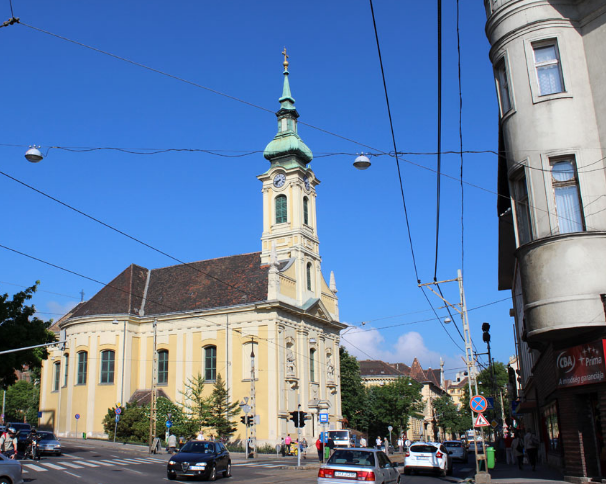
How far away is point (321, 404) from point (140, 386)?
51.2 feet

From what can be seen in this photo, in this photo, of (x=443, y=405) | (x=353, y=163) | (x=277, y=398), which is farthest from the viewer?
(x=443, y=405)

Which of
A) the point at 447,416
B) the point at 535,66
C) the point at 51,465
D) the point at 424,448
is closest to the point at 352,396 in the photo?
the point at 447,416

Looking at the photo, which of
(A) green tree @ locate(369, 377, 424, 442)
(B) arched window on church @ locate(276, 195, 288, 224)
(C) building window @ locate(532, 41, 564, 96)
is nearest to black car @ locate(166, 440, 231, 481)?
(C) building window @ locate(532, 41, 564, 96)

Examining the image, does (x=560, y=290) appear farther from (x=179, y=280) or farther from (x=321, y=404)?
(x=179, y=280)

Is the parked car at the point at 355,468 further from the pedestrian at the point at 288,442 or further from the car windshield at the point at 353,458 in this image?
the pedestrian at the point at 288,442

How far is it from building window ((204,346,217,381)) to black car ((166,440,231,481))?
2739cm

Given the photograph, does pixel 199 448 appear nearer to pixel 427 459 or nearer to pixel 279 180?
pixel 427 459

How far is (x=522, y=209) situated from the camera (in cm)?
1617

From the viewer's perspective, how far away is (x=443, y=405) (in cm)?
10456

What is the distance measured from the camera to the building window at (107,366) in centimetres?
5019

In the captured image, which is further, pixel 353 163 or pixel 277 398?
pixel 277 398

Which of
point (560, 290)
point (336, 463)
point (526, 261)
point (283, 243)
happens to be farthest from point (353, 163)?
point (283, 243)

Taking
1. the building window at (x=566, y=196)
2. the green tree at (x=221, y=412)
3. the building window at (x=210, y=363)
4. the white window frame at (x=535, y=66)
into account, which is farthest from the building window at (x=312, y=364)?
Answer: the white window frame at (x=535, y=66)

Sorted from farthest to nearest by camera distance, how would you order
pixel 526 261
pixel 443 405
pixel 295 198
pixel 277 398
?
pixel 443 405, pixel 295 198, pixel 277 398, pixel 526 261
